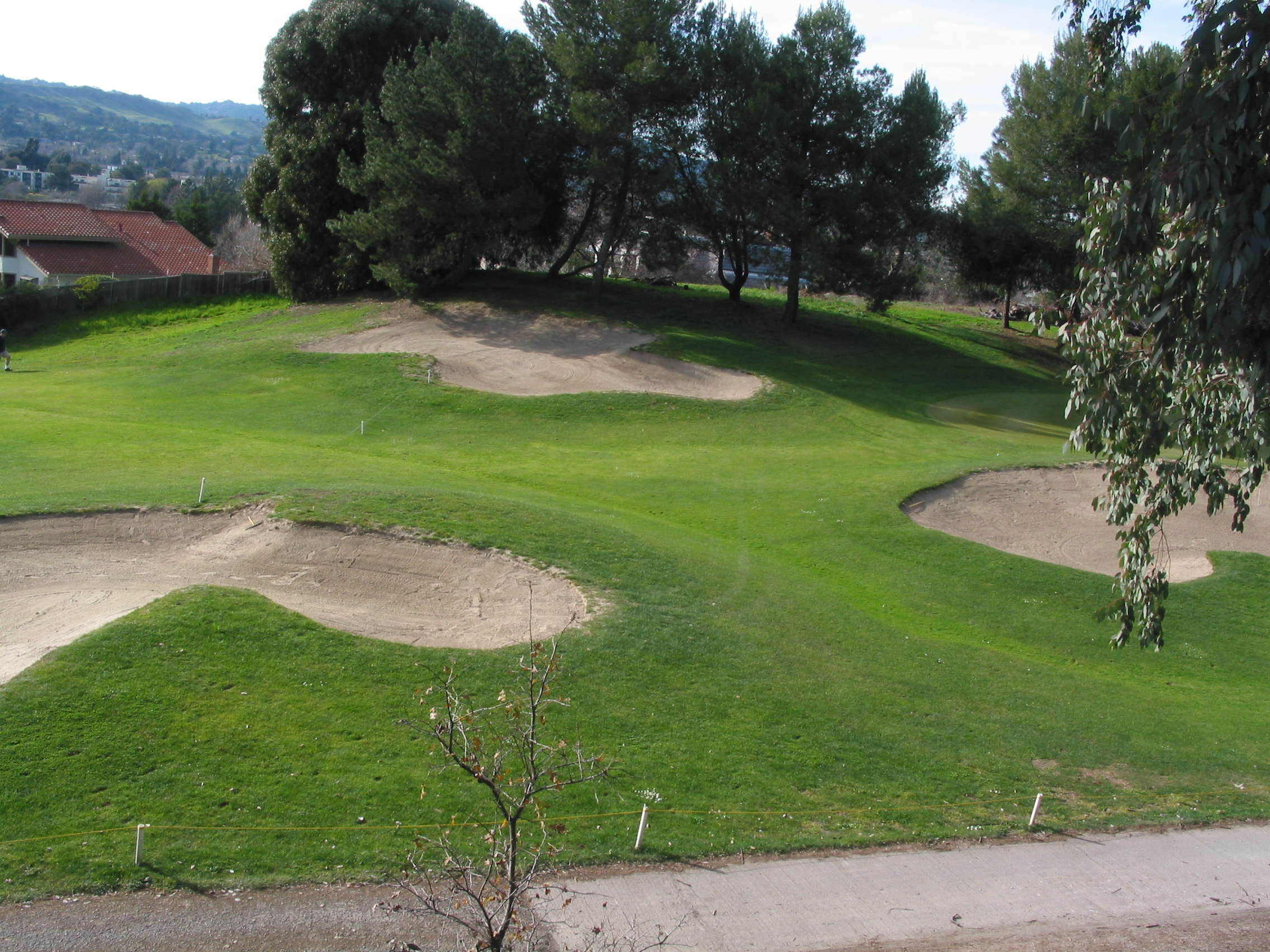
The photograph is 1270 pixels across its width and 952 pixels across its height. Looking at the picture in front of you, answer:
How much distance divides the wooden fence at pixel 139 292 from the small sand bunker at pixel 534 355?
10.9 m

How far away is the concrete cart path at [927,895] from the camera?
8570mm

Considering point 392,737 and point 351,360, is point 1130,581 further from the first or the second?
point 351,360

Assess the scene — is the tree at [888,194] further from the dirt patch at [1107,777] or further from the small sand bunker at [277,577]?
the dirt patch at [1107,777]

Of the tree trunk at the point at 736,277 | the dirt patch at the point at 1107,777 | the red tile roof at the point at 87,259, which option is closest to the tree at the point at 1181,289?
the dirt patch at the point at 1107,777

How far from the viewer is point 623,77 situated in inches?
1565

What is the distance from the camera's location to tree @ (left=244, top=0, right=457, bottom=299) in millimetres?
42406

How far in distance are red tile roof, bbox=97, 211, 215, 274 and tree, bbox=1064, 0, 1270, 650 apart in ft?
187

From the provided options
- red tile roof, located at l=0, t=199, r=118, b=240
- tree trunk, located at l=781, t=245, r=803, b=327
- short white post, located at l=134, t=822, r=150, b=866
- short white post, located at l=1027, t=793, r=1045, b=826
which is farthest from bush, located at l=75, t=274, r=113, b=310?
short white post, located at l=1027, t=793, r=1045, b=826

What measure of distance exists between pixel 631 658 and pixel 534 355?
24.5 metres

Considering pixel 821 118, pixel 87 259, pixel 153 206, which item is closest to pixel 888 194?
pixel 821 118

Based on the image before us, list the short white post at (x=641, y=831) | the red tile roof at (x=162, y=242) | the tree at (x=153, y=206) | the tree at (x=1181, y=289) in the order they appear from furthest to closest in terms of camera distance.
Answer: the tree at (x=153, y=206) < the red tile roof at (x=162, y=242) < the short white post at (x=641, y=831) < the tree at (x=1181, y=289)

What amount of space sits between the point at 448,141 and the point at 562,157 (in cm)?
716

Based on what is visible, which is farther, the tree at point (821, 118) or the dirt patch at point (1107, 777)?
the tree at point (821, 118)

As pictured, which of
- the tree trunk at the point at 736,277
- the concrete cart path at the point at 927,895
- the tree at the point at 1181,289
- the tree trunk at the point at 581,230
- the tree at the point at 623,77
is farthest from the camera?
the tree trunk at the point at 736,277
